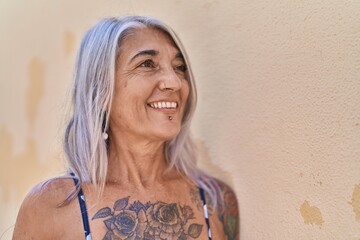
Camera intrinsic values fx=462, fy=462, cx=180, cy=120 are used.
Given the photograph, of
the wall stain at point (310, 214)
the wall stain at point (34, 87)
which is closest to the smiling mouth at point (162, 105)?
the wall stain at point (310, 214)

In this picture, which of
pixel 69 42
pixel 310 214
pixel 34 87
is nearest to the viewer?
pixel 310 214

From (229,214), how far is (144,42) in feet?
2.26

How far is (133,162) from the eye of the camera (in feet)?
5.46

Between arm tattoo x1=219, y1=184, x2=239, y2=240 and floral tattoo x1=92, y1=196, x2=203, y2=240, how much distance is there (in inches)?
4.5

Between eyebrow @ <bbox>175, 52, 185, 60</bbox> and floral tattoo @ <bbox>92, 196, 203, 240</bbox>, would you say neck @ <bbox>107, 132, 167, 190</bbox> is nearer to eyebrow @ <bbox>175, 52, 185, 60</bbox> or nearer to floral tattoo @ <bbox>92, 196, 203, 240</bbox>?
floral tattoo @ <bbox>92, 196, 203, 240</bbox>

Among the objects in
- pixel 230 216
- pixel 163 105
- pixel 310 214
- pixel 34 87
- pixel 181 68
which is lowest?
pixel 230 216

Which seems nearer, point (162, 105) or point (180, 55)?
point (162, 105)

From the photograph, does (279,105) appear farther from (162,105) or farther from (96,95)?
(96,95)

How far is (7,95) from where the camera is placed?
327cm

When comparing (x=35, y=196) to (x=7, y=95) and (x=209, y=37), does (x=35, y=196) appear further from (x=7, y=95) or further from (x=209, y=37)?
(x=7, y=95)

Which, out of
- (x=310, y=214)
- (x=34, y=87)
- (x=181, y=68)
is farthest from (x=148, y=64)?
(x=34, y=87)

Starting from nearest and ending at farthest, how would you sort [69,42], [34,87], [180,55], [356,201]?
[356,201] < [180,55] < [69,42] < [34,87]

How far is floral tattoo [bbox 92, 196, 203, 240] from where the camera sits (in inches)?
59.2

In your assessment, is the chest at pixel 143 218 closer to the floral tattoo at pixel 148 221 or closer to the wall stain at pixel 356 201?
the floral tattoo at pixel 148 221
